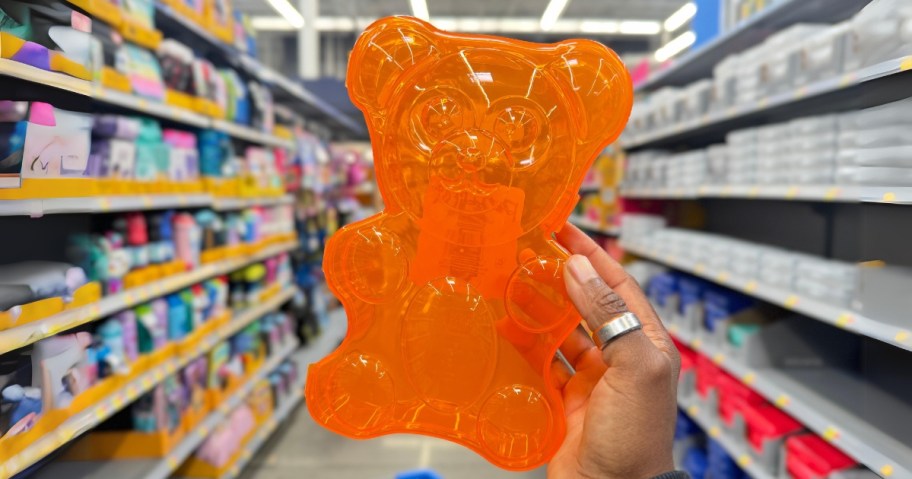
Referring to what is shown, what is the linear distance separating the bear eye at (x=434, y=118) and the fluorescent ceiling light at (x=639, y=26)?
1127cm

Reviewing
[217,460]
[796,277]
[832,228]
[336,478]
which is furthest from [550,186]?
[336,478]

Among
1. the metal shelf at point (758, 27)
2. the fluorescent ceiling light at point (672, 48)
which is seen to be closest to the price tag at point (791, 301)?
the metal shelf at point (758, 27)

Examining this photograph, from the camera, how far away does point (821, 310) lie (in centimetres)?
186

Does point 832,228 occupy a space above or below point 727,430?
above

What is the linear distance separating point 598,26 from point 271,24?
604cm

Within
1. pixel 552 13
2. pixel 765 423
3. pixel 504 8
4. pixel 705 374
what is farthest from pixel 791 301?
pixel 504 8

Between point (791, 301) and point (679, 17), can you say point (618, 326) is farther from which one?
point (679, 17)

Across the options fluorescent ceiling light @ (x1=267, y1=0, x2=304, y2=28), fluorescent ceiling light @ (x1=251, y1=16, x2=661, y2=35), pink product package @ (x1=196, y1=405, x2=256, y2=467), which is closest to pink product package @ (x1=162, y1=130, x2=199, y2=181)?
pink product package @ (x1=196, y1=405, x2=256, y2=467)

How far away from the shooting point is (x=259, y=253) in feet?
11.0

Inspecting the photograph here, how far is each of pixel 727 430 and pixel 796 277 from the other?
0.89m

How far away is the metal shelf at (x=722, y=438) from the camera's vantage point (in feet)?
7.44

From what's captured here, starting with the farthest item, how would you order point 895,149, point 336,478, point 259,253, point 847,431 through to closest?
point 259,253 < point 336,478 < point 847,431 < point 895,149

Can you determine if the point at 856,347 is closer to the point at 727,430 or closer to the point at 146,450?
the point at 727,430

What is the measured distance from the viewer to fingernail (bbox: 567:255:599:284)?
80cm
